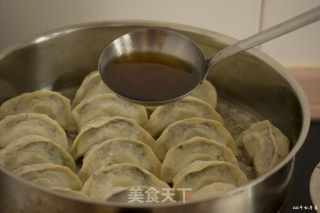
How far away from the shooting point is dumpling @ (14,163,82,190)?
0.98 m

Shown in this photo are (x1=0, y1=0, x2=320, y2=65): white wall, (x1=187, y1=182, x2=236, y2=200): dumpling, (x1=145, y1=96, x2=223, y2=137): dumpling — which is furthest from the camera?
(x1=0, y1=0, x2=320, y2=65): white wall

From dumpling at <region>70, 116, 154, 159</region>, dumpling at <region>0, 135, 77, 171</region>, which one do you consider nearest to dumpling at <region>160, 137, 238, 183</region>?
dumpling at <region>70, 116, 154, 159</region>

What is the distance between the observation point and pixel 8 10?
139 cm

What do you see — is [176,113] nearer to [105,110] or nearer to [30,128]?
[105,110]

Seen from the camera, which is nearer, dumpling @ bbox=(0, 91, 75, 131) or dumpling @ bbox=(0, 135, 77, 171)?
dumpling @ bbox=(0, 135, 77, 171)

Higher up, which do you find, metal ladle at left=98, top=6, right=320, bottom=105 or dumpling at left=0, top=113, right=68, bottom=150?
metal ladle at left=98, top=6, right=320, bottom=105

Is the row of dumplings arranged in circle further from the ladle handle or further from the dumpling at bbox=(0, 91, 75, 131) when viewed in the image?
the ladle handle

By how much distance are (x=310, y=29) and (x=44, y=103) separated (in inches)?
31.8

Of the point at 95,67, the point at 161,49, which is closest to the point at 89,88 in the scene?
the point at 95,67

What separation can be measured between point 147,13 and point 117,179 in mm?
605

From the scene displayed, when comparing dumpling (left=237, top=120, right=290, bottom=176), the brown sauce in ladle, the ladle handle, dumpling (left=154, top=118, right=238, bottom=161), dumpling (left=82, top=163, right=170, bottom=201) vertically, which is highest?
the ladle handle

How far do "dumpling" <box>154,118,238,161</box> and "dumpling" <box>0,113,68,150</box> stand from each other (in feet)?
0.74

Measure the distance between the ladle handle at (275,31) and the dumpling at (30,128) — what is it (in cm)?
38

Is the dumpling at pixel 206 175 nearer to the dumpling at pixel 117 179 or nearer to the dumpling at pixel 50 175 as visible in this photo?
the dumpling at pixel 117 179
